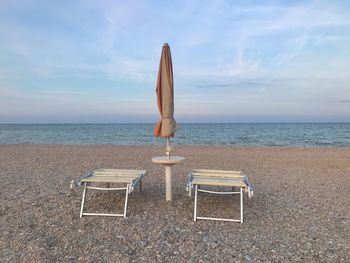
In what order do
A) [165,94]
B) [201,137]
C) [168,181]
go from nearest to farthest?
[165,94], [168,181], [201,137]

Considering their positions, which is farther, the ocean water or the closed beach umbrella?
the ocean water

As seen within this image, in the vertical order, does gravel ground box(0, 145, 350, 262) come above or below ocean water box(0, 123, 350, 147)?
above

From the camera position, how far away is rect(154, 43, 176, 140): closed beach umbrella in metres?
5.12

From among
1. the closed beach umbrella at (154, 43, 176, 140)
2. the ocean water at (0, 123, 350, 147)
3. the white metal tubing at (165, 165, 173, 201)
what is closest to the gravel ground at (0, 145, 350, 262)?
the white metal tubing at (165, 165, 173, 201)

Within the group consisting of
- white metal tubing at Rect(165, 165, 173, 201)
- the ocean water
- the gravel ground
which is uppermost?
white metal tubing at Rect(165, 165, 173, 201)

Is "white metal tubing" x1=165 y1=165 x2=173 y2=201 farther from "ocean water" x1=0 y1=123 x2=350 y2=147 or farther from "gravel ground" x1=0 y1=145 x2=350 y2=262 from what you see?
"ocean water" x1=0 y1=123 x2=350 y2=147

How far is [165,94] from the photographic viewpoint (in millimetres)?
5129

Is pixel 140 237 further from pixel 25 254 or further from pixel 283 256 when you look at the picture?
pixel 283 256

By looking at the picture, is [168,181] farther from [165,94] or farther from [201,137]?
[201,137]

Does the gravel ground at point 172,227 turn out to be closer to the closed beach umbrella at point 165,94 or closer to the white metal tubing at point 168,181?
the white metal tubing at point 168,181

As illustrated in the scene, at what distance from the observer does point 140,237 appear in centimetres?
399

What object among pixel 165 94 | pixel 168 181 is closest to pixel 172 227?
pixel 168 181

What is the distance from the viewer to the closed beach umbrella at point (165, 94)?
5.12 meters

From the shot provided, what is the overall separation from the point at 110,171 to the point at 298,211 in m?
3.23
